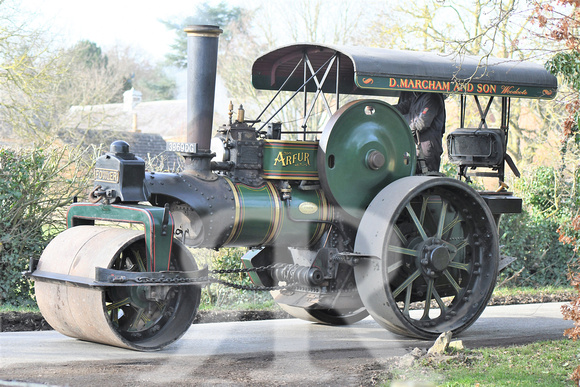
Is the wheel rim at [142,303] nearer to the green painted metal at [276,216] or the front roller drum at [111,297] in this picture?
the front roller drum at [111,297]

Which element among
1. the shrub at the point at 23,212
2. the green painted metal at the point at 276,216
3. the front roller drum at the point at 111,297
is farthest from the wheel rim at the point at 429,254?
the shrub at the point at 23,212

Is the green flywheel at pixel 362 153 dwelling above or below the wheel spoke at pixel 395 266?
above

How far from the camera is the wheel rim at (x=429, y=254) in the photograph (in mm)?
6082

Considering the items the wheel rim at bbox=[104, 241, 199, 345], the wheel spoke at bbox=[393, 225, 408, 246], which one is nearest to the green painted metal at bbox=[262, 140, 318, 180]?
the wheel spoke at bbox=[393, 225, 408, 246]

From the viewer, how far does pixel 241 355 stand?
559 cm

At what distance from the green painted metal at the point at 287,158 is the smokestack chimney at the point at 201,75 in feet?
1.93

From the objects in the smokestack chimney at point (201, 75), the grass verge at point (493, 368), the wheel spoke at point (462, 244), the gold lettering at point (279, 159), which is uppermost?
the smokestack chimney at point (201, 75)

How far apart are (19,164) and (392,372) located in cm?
495

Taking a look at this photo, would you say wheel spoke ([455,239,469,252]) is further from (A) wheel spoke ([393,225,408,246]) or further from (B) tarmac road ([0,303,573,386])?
(B) tarmac road ([0,303,573,386])

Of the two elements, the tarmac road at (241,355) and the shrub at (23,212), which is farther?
the shrub at (23,212)

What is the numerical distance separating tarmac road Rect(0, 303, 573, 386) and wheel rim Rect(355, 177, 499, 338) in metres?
0.26

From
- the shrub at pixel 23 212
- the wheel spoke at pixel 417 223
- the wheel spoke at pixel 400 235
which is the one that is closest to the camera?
the wheel spoke at pixel 417 223

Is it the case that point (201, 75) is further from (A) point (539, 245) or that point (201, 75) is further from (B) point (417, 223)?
(A) point (539, 245)

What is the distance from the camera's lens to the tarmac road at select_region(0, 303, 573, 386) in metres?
4.76
